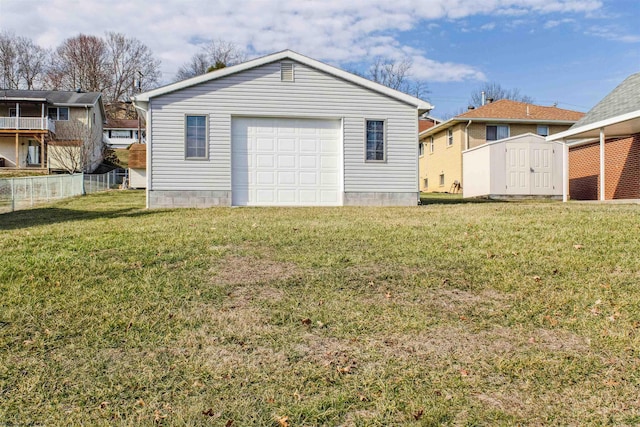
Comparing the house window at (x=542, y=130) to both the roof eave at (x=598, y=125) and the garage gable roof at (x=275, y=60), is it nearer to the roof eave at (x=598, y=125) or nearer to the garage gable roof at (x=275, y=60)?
the roof eave at (x=598, y=125)

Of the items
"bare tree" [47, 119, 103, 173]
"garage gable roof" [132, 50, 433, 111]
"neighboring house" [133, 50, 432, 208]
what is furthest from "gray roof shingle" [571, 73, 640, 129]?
"bare tree" [47, 119, 103, 173]

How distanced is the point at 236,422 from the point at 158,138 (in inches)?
464

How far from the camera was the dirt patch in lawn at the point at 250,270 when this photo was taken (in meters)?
5.59

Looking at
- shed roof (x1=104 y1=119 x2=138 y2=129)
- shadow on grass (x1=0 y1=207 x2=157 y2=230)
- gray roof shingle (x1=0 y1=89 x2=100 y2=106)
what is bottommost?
shadow on grass (x1=0 y1=207 x2=157 y2=230)

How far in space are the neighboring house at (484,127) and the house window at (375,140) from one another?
40.5ft

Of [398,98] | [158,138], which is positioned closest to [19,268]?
[158,138]

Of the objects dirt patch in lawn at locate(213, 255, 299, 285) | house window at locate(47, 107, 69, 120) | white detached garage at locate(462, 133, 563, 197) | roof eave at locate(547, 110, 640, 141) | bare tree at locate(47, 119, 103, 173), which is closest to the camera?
dirt patch in lawn at locate(213, 255, 299, 285)

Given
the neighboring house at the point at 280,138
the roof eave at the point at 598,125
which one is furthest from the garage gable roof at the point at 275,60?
the roof eave at the point at 598,125

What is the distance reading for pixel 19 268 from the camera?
5.94 m

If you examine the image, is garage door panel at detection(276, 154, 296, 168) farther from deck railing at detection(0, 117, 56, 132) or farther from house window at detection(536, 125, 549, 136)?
deck railing at detection(0, 117, 56, 132)

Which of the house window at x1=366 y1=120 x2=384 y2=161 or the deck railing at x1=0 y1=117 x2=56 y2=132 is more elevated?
the deck railing at x1=0 y1=117 x2=56 y2=132

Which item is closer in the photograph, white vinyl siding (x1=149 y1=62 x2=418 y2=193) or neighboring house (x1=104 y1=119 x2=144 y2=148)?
white vinyl siding (x1=149 y1=62 x2=418 y2=193)

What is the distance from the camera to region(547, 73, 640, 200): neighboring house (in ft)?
48.0

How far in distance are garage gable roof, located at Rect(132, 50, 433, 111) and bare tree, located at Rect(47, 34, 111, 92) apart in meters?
45.1
